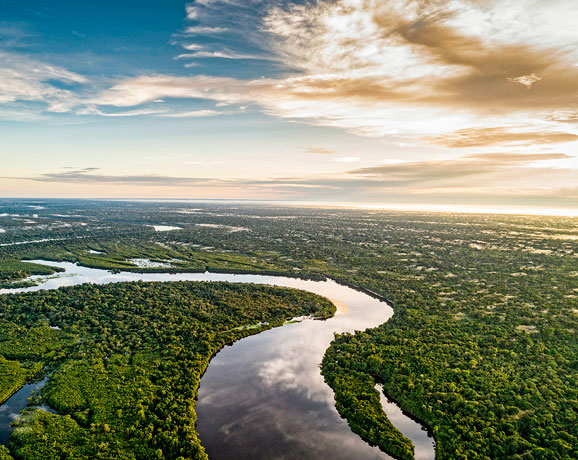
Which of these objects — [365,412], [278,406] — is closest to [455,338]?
[365,412]

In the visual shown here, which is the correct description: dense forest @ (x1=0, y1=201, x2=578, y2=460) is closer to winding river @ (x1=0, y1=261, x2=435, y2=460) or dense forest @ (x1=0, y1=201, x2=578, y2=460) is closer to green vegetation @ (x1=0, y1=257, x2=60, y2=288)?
green vegetation @ (x1=0, y1=257, x2=60, y2=288)

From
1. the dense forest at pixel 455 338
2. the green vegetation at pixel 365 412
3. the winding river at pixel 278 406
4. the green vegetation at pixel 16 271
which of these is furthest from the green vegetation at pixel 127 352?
the green vegetation at pixel 16 271

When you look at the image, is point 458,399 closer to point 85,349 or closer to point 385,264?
point 85,349

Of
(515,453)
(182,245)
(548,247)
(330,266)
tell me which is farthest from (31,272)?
(548,247)

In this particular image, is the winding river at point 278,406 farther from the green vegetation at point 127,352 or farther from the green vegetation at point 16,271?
the green vegetation at point 16,271

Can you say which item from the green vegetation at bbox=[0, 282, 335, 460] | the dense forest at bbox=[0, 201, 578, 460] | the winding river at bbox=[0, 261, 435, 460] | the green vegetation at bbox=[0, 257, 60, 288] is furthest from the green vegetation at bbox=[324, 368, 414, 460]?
the green vegetation at bbox=[0, 257, 60, 288]
